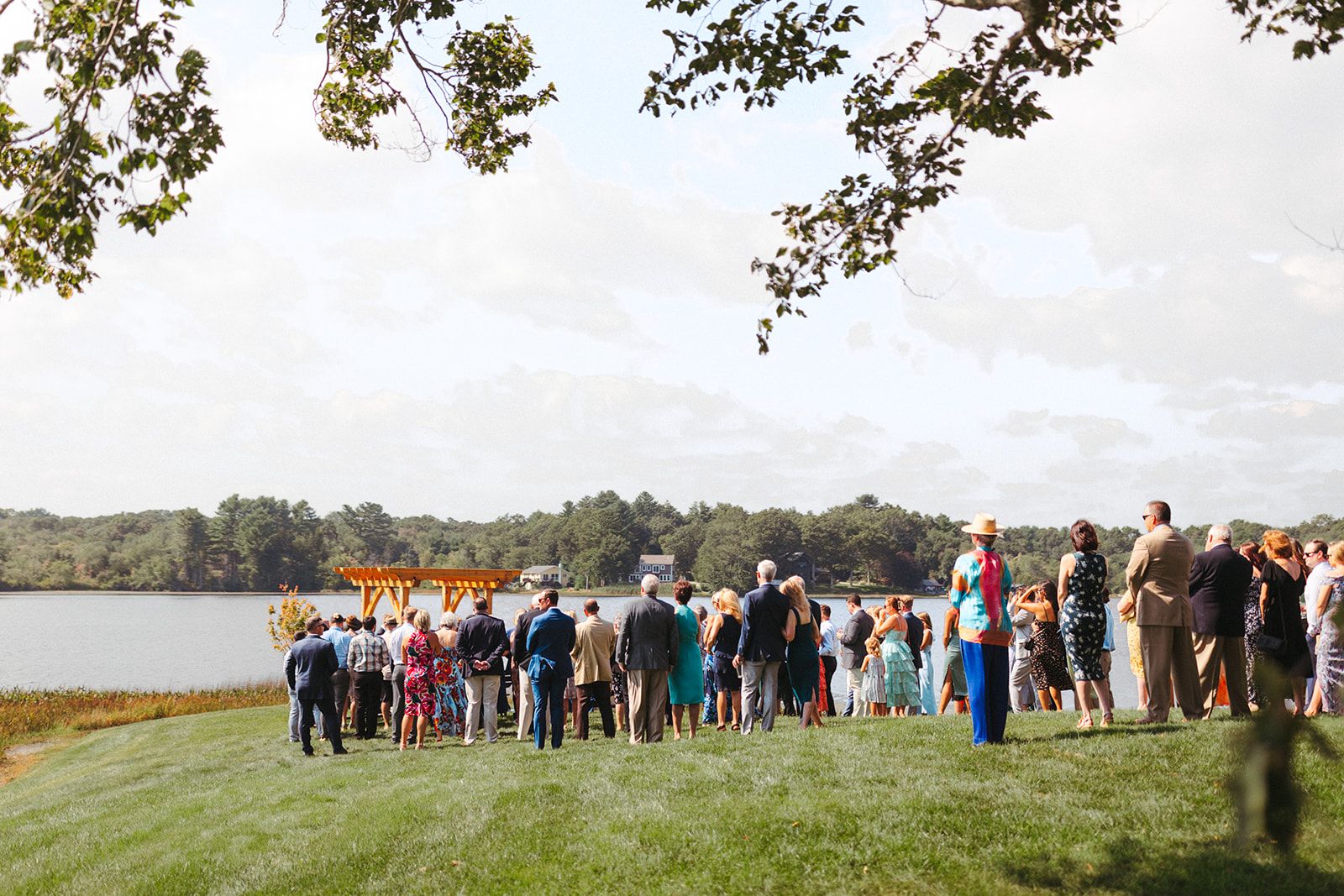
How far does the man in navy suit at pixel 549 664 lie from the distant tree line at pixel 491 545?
297ft

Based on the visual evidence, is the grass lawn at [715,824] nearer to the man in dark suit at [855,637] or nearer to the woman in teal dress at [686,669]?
the woman in teal dress at [686,669]

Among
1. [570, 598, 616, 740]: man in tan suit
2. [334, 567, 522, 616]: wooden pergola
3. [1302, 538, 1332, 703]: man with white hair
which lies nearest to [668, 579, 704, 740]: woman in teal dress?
[570, 598, 616, 740]: man in tan suit

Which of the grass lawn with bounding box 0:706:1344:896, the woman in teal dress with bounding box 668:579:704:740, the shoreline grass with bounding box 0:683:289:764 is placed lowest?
the shoreline grass with bounding box 0:683:289:764

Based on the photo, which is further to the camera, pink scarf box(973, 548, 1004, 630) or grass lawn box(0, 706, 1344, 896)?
pink scarf box(973, 548, 1004, 630)

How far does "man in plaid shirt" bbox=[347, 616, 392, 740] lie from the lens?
52.0 ft

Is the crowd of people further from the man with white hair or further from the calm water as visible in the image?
the calm water

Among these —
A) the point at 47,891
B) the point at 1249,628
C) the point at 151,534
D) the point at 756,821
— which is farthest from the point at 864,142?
the point at 151,534

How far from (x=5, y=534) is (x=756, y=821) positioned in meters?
167

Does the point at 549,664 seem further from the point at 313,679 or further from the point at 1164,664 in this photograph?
the point at 1164,664

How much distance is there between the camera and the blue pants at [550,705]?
13156 mm

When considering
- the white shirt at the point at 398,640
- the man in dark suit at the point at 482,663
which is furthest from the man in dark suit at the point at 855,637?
the white shirt at the point at 398,640

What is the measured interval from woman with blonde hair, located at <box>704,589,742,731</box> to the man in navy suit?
1840mm

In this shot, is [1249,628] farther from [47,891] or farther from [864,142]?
[47,891]

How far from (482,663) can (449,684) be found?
208cm
